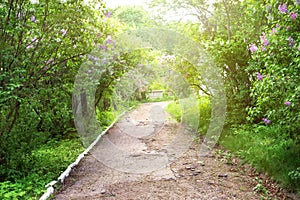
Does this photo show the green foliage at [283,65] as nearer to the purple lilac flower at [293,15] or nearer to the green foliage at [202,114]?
the purple lilac flower at [293,15]

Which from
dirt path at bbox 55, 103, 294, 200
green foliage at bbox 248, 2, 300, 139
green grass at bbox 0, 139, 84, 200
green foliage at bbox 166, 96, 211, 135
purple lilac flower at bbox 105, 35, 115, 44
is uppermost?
purple lilac flower at bbox 105, 35, 115, 44

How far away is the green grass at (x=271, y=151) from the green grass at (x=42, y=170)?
3.16 m

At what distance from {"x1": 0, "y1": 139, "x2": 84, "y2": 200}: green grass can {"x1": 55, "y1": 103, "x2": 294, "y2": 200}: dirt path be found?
28 centimetres

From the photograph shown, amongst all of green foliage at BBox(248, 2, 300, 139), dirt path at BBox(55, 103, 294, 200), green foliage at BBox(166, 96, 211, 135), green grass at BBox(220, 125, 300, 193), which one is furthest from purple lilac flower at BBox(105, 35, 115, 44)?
green foliage at BBox(248, 2, 300, 139)

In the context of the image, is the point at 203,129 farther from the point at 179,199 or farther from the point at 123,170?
the point at 179,199

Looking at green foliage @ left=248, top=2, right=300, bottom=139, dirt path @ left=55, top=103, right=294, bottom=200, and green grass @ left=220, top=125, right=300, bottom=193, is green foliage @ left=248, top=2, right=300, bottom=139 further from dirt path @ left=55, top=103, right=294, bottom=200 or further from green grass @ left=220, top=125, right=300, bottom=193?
dirt path @ left=55, top=103, right=294, bottom=200

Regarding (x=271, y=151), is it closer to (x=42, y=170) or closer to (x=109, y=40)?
(x=42, y=170)

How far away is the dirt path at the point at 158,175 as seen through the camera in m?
4.08

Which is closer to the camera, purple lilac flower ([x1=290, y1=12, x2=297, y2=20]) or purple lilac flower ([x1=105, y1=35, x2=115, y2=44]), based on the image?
purple lilac flower ([x1=290, y1=12, x2=297, y2=20])

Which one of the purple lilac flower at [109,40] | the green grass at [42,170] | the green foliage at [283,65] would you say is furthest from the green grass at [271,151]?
the purple lilac flower at [109,40]

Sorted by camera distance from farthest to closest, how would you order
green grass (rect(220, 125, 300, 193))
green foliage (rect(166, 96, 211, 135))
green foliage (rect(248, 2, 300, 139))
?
green foliage (rect(166, 96, 211, 135)), green grass (rect(220, 125, 300, 193)), green foliage (rect(248, 2, 300, 139))

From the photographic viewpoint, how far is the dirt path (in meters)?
4.08

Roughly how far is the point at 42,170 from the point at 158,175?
6.30 ft

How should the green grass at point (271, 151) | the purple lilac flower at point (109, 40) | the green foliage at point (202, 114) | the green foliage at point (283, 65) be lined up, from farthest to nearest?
the green foliage at point (202, 114) < the purple lilac flower at point (109, 40) < the green grass at point (271, 151) < the green foliage at point (283, 65)
